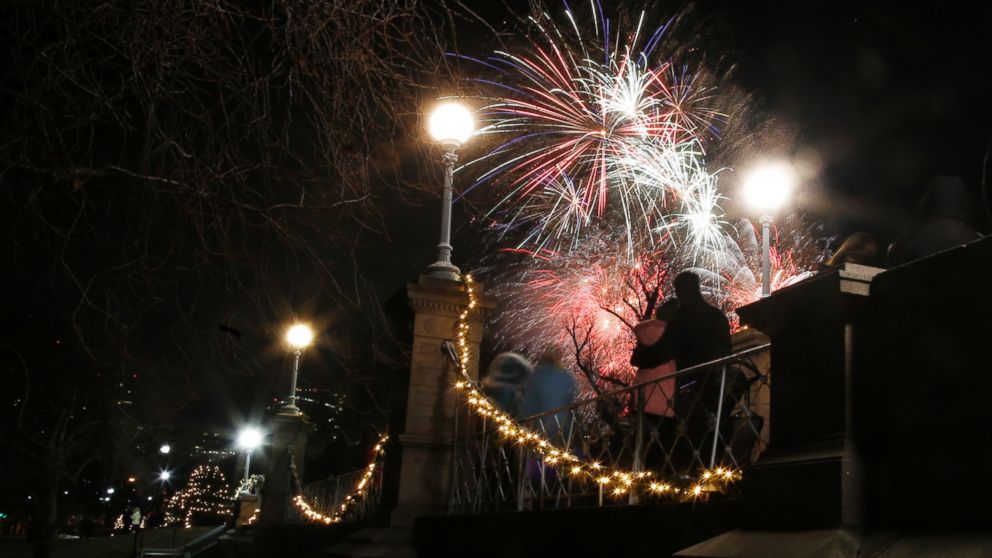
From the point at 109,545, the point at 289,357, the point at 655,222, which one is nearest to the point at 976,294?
the point at 289,357

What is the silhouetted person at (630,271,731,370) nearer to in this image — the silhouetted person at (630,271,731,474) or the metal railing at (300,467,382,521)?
the silhouetted person at (630,271,731,474)

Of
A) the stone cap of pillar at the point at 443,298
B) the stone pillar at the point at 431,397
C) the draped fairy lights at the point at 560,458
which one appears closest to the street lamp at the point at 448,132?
the stone cap of pillar at the point at 443,298

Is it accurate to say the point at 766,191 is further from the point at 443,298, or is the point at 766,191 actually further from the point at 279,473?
the point at 279,473

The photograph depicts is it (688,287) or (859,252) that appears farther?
(688,287)

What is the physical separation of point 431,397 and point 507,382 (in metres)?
1.00

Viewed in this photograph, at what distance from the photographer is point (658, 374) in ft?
25.5

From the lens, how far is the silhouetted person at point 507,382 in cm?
998

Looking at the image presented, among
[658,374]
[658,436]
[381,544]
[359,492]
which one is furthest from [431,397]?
[658,436]

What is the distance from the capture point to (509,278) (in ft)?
89.9

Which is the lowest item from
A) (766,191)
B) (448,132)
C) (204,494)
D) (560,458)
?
(204,494)

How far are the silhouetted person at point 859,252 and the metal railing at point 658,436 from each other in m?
0.93

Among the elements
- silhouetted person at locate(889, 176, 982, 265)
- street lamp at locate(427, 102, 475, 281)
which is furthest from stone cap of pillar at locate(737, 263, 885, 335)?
street lamp at locate(427, 102, 475, 281)

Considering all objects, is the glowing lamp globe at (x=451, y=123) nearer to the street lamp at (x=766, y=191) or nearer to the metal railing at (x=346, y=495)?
the street lamp at (x=766, y=191)

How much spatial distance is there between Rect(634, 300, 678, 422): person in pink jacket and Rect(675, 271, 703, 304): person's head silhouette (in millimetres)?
346
